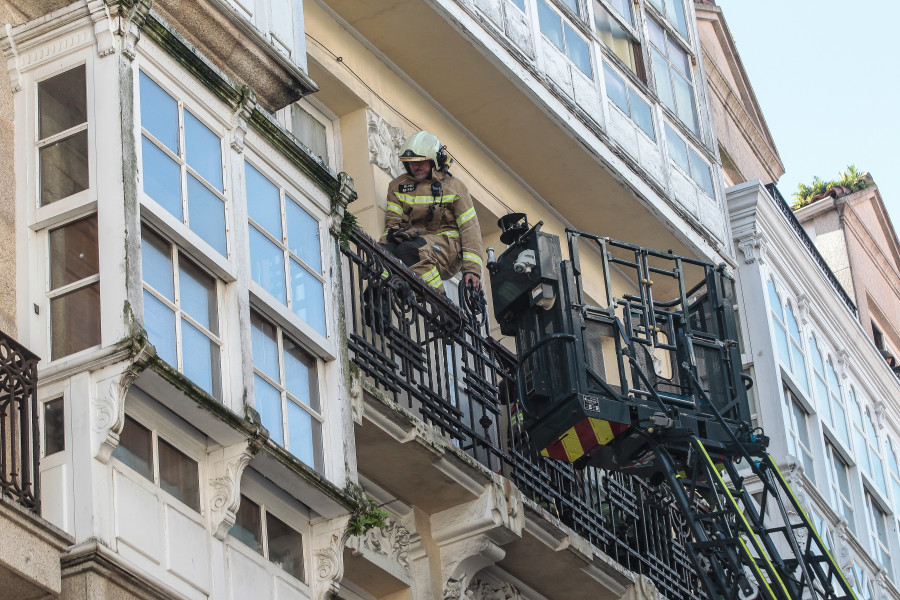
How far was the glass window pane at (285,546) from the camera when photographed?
33.1ft

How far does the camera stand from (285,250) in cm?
1083

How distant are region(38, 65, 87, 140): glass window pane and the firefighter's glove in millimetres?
4326

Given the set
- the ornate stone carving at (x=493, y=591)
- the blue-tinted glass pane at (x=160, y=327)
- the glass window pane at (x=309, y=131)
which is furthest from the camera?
the glass window pane at (x=309, y=131)

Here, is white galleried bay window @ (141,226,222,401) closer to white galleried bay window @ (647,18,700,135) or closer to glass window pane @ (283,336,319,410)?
glass window pane @ (283,336,319,410)

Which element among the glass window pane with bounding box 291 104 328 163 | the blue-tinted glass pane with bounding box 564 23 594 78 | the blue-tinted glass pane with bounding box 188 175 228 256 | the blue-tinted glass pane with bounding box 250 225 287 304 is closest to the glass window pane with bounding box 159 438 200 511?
the blue-tinted glass pane with bounding box 188 175 228 256

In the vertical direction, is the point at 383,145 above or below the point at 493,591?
above

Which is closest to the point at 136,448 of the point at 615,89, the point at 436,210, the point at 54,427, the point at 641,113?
the point at 54,427

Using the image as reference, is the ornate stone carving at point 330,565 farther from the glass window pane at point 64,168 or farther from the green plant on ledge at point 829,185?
the green plant on ledge at point 829,185

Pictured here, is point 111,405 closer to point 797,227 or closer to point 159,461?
point 159,461

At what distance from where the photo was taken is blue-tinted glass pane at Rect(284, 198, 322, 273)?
1098cm

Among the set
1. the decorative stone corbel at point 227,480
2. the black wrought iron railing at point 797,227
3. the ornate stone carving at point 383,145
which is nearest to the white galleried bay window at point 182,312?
the decorative stone corbel at point 227,480

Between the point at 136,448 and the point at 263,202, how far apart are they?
6.96ft

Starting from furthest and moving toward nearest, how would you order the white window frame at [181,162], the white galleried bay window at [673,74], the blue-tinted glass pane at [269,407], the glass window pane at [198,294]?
1. the white galleried bay window at [673,74]
2. the blue-tinted glass pane at [269,407]
3. the glass window pane at [198,294]
4. the white window frame at [181,162]

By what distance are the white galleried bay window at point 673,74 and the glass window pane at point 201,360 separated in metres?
10.3
